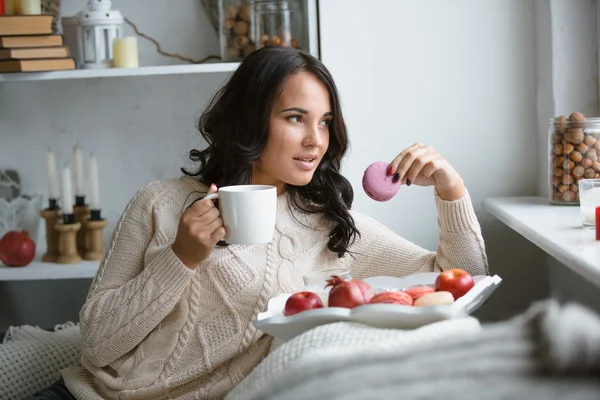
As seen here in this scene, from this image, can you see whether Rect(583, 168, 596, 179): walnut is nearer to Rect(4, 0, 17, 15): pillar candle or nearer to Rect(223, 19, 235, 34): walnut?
Rect(223, 19, 235, 34): walnut

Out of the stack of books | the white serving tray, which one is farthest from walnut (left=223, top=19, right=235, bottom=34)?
the white serving tray

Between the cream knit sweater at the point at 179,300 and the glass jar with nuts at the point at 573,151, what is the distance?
0.32 meters

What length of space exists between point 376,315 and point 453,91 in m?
1.03

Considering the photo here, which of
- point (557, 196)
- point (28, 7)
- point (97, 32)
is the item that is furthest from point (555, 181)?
point (28, 7)

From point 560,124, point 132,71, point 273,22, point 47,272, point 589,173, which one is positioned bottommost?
point 47,272

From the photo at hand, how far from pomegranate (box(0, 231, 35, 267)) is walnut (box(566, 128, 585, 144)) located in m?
1.29

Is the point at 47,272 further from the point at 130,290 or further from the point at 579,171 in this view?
the point at 579,171

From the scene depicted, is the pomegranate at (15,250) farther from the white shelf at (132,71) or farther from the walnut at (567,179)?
the walnut at (567,179)

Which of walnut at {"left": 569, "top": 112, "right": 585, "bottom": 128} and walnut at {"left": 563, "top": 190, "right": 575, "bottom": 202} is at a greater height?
walnut at {"left": 569, "top": 112, "right": 585, "bottom": 128}

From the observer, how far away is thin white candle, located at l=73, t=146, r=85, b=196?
2.09 metres

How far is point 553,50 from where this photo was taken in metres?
1.84

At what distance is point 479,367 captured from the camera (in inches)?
28.7

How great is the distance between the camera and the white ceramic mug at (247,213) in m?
1.25

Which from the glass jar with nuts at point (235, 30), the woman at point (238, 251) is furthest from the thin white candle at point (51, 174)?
the woman at point (238, 251)
